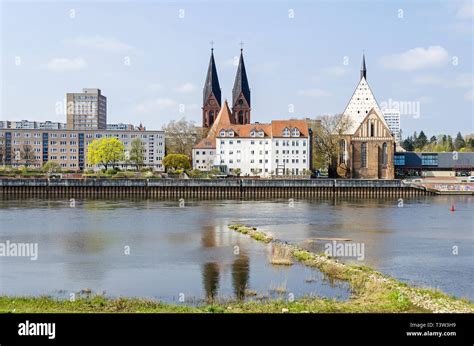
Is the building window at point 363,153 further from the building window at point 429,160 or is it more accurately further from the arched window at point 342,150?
the building window at point 429,160

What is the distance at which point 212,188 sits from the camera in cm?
8450

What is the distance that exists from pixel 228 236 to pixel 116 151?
3135 inches

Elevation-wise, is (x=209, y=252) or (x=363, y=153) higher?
(x=363, y=153)

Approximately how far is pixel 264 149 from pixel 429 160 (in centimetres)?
3485

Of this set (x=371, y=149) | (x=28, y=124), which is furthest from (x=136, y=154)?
(x=28, y=124)

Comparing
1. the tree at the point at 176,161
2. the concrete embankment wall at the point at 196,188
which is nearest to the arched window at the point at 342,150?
the concrete embankment wall at the point at 196,188

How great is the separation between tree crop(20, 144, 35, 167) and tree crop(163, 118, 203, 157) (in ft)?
95.9

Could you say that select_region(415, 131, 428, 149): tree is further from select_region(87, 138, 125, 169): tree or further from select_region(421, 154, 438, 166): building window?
select_region(87, 138, 125, 169): tree

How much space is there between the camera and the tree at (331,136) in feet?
356

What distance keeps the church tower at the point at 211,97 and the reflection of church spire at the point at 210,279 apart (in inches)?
4509

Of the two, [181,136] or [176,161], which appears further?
[181,136]

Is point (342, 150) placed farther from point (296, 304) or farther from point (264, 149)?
point (296, 304)

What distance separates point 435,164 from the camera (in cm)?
12031
